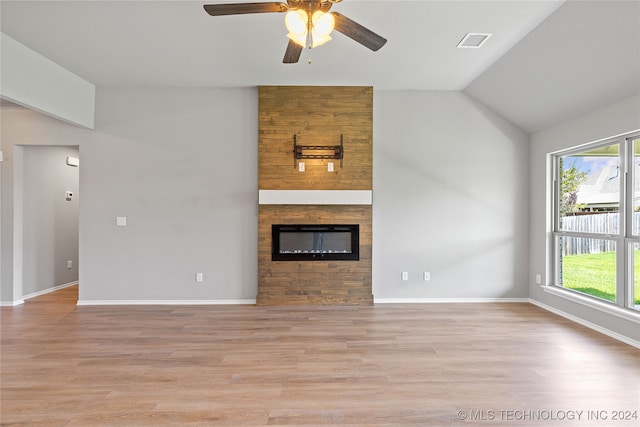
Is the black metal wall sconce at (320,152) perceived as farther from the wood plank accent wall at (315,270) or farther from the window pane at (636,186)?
the window pane at (636,186)

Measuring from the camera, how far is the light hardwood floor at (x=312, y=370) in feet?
7.02

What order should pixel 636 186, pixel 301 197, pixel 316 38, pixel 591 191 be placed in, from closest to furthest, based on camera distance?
1. pixel 316 38
2. pixel 636 186
3. pixel 591 191
4. pixel 301 197

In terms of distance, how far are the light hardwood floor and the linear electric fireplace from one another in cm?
81

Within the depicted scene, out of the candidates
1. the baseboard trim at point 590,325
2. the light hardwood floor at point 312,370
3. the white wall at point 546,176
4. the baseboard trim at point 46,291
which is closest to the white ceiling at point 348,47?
the white wall at point 546,176

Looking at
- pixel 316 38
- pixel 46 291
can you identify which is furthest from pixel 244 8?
pixel 46 291

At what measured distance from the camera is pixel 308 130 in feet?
15.3

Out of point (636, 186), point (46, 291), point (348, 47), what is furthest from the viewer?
A: point (46, 291)

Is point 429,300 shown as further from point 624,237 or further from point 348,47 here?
point 348,47

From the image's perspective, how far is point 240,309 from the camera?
14.5 feet

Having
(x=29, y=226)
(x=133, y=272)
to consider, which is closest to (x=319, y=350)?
(x=133, y=272)

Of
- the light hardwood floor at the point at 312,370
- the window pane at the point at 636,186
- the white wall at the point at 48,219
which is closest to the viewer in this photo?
the light hardwood floor at the point at 312,370

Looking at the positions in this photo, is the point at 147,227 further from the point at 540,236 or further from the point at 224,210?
the point at 540,236

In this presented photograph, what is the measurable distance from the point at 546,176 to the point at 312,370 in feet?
12.9

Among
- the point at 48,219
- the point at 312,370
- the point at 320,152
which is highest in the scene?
the point at 320,152
